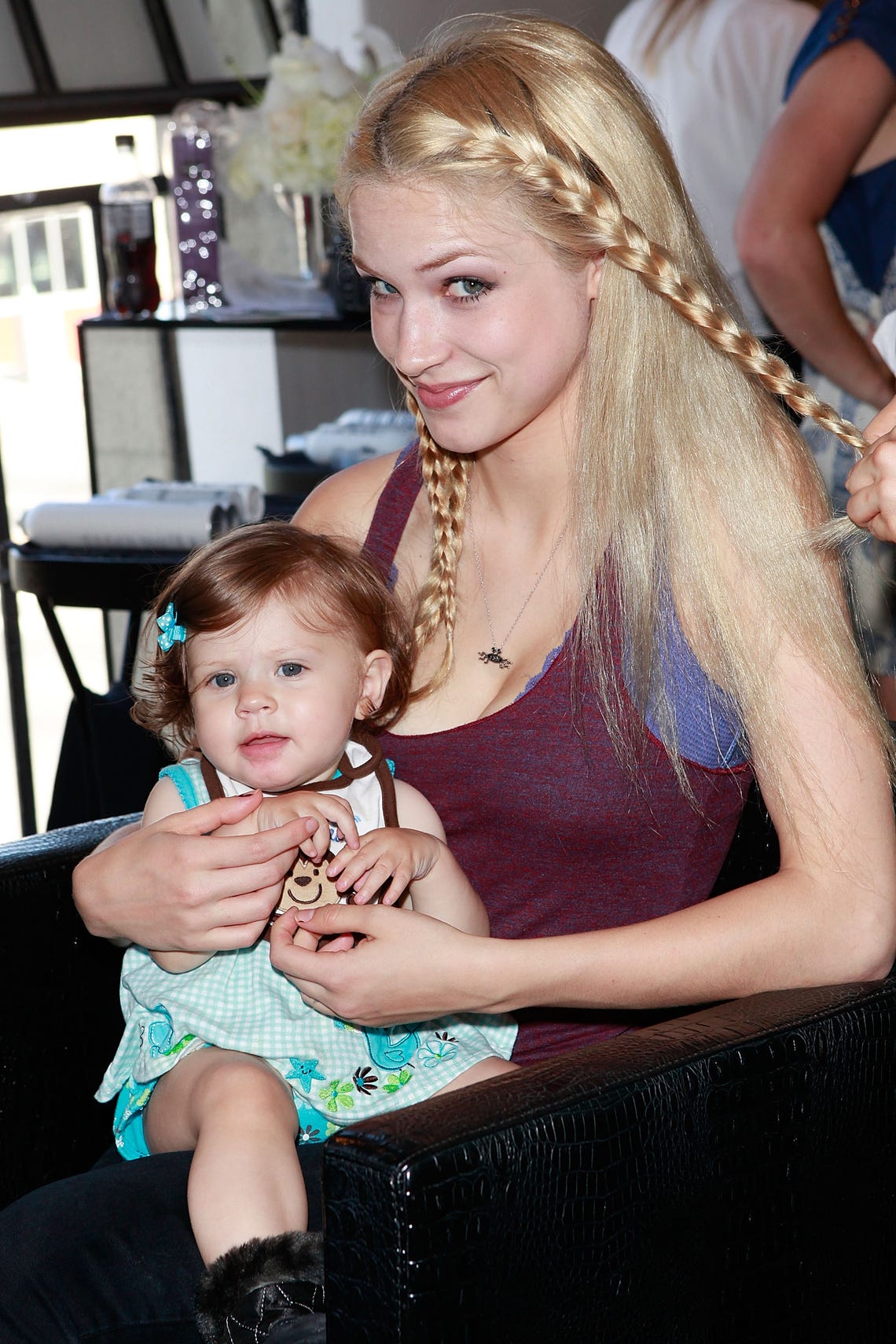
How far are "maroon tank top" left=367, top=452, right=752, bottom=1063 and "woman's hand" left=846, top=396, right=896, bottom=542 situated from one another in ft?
0.97

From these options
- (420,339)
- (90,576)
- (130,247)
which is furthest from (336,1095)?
(130,247)

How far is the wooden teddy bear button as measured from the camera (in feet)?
4.47

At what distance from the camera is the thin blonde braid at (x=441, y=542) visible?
154 cm

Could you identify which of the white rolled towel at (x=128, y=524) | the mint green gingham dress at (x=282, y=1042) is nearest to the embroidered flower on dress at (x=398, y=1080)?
the mint green gingham dress at (x=282, y=1042)

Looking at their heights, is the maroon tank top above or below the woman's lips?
below

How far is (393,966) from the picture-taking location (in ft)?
3.85

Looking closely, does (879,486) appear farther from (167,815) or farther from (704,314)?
(167,815)

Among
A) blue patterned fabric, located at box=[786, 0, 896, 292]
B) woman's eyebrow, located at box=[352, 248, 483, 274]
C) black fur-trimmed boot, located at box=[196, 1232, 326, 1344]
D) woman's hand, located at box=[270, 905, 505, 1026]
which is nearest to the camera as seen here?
black fur-trimmed boot, located at box=[196, 1232, 326, 1344]

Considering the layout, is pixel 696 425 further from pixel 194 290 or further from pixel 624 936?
pixel 194 290

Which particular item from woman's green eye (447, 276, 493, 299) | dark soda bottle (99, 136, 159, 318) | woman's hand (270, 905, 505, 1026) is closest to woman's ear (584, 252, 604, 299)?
woman's green eye (447, 276, 493, 299)

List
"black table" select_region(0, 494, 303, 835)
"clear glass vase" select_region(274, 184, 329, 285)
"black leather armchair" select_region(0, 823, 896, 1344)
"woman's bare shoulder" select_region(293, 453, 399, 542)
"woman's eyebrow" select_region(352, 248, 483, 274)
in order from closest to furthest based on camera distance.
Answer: "black leather armchair" select_region(0, 823, 896, 1344), "woman's eyebrow" select_region(352, 248, 483, 274), "woman's bare shoulder" select_region(293, 453, 399, 542), "black table" select_region(0, 494, 303, 835), "clear glass vase" select_region(274, 184, 329, 285)

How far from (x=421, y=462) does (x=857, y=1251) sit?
0.89 metres

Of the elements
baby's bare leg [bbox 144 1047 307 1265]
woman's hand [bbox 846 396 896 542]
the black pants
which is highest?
woman's hand [bbox 846 396 896 542]

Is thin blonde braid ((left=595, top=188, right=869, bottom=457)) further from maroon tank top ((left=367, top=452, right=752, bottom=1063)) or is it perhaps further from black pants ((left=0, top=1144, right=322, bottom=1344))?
black pants ((left=0, top=1144, right=322, bottom=1344))
